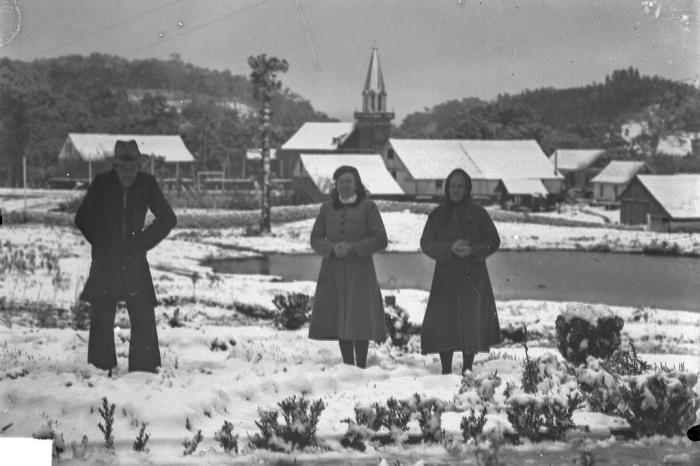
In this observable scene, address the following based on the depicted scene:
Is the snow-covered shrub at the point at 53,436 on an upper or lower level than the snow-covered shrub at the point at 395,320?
lower

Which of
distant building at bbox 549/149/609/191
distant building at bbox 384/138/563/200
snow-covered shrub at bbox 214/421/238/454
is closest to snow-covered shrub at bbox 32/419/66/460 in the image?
snow-covered shrub at bbox 214/421/238/454

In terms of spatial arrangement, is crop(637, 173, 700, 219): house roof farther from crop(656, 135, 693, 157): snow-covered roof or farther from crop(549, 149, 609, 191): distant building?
crop(549, 149, 609, 191): distant building

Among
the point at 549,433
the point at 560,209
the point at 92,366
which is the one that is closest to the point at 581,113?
the point at 560,209

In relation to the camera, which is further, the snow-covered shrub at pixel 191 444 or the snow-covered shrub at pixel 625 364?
the snow-covered shrub at pixel 625 364

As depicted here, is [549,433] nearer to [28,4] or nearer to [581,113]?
[581,113]

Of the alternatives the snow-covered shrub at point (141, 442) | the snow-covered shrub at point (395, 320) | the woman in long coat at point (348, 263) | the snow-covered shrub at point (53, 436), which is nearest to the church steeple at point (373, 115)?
the woman in long coat at point (348, 263)

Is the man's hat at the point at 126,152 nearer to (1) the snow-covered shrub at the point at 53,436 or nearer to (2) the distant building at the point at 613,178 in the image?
(1) the snow-covered shrub at the point at 53,436

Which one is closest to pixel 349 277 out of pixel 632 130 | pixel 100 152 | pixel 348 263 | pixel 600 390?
pixel 348 263
